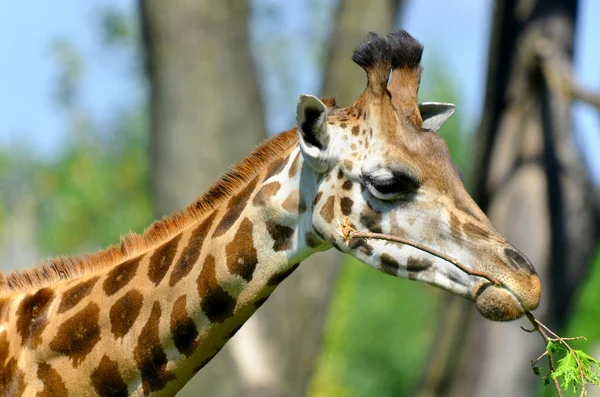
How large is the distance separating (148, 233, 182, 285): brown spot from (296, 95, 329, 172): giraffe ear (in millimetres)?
842

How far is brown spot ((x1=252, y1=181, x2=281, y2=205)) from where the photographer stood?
4992 millimetres

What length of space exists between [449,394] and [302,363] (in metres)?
2.47

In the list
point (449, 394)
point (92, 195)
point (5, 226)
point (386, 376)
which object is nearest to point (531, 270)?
point (449, 394)

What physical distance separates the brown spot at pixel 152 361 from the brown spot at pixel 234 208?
551mm

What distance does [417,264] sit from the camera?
4746mm

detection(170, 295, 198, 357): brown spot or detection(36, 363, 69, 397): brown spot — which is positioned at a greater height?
detection(170, 295, 198, 357): brown spot

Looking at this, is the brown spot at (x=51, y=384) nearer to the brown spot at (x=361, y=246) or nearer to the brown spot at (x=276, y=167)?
the brown spot at (x=276, y=167)

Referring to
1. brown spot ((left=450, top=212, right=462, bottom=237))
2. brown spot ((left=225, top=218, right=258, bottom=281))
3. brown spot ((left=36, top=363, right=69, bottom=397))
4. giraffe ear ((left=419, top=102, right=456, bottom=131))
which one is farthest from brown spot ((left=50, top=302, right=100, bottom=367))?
giraffe ear ((left=419, top=102, right=456, bottom=131))

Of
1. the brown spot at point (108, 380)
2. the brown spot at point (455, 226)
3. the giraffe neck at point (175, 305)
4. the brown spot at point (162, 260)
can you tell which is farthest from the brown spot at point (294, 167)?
the brown spot at point (108, 380)

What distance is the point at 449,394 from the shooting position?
13109 mm

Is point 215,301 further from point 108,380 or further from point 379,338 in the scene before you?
point 379,338

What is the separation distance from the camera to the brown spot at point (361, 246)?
191 inches

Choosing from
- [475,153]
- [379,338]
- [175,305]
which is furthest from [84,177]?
[175,305]

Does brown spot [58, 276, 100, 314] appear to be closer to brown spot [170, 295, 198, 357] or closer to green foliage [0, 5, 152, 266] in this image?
brown spot [170, 295, 198, 357]
